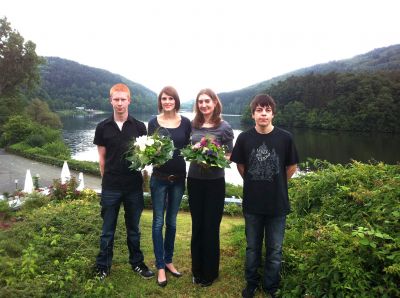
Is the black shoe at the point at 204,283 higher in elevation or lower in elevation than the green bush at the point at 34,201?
higher

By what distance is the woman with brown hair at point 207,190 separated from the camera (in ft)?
12.0

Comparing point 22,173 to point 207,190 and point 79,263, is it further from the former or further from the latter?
point 207,190

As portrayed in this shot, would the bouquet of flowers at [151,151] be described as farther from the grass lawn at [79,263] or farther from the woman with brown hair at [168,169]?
the grass lawn at [79,263]

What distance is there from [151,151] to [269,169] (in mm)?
1197

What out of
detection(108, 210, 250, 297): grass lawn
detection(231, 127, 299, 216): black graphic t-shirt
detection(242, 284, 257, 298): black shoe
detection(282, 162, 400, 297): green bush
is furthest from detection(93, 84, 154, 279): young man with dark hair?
detection(282, 162, 400, 297): green bush

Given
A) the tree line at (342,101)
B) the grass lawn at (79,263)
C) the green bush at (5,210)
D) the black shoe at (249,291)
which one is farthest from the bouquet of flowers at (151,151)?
the tree line at (342,101)

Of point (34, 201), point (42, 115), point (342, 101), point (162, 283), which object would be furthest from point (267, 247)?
point (342, 101)

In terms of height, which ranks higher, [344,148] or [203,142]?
[203,142]

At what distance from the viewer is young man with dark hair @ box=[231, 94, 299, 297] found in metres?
3.41

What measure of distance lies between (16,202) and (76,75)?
15519 centimetres

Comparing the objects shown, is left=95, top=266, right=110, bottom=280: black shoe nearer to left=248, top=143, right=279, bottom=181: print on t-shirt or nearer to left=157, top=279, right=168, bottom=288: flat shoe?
left=157, top=279, right=168, bottom=288: flat shoe

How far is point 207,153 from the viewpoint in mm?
3393

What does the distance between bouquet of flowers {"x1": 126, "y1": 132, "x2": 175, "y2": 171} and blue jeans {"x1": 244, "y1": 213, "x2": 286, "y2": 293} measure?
1.05 metres

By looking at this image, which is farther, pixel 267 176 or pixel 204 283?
pixel 204 283
